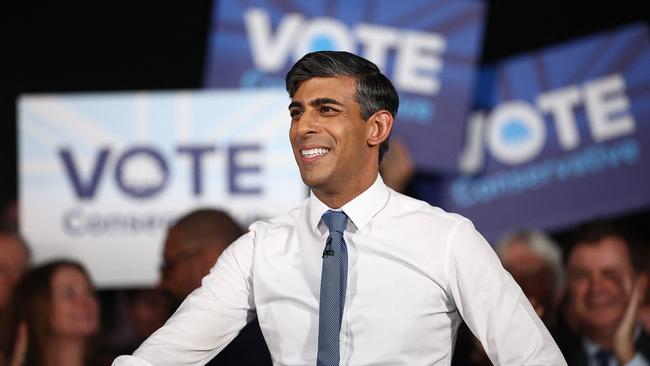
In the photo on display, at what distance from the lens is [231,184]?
14.3ft

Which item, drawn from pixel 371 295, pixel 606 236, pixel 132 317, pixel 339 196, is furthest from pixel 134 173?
pixel 371 295

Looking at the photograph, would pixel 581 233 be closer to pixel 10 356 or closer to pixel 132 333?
pixel 132 333

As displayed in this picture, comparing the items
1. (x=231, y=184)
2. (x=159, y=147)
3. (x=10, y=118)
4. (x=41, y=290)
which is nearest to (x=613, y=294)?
(x=231, y=184)

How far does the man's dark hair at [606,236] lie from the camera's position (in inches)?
161

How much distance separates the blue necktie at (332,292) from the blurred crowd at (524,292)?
158 cm

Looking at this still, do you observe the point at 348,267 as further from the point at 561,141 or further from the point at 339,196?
the point at 561,141

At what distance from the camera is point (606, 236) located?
4.11 metres

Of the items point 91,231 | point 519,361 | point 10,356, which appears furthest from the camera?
point 91,231

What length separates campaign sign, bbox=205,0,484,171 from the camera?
4.41 m

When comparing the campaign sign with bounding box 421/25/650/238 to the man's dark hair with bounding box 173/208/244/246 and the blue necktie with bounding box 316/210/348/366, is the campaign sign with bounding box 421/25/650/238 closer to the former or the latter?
the man's dark hair with bounding box 173/208/244/246

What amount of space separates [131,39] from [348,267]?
2737mm

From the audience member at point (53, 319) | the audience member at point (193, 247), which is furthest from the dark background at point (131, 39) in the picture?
the audience member at point (193, 247)

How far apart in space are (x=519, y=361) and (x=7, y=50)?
3.40m

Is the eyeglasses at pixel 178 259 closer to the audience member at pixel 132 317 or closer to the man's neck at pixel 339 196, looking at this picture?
the audience member at pixel 132 317
